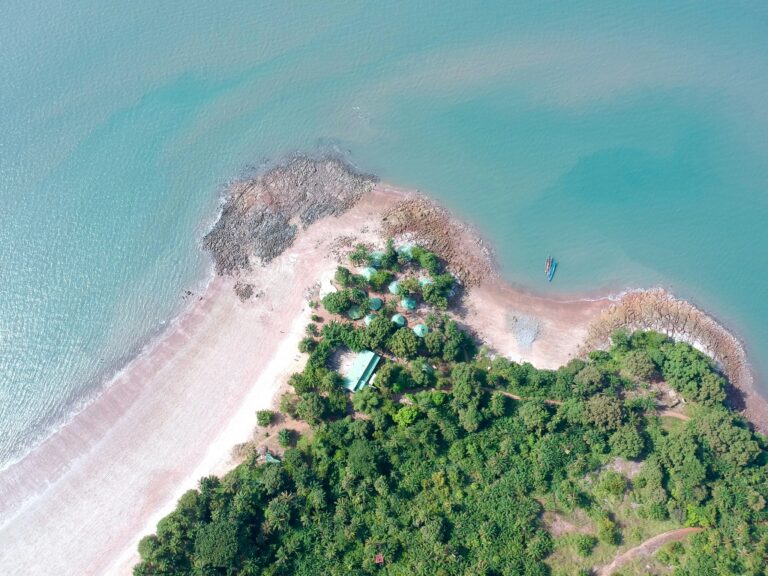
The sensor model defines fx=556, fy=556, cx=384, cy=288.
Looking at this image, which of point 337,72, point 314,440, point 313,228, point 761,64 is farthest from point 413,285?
point 761,64

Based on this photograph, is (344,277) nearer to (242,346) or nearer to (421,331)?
(421,331)

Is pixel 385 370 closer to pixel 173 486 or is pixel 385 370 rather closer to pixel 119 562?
pixel 173 486

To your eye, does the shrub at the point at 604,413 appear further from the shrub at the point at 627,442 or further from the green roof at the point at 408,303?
the green roof at the point at 408,303

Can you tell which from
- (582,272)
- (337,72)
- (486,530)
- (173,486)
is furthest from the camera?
(337,72)

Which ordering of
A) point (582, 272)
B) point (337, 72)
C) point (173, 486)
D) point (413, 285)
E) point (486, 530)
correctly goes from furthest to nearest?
point (337, 72), point (582, 272), point (413, 285), point (173, 486), point (486, 530)

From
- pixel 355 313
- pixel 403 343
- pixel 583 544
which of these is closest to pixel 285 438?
pixel 355 313

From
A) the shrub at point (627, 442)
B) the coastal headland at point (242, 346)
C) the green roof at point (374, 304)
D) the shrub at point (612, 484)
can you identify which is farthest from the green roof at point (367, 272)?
the shrub at point (612, 484)

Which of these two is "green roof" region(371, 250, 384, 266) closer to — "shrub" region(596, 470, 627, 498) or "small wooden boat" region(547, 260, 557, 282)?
"small wooden boat" region(547, 260, 557, 282)
